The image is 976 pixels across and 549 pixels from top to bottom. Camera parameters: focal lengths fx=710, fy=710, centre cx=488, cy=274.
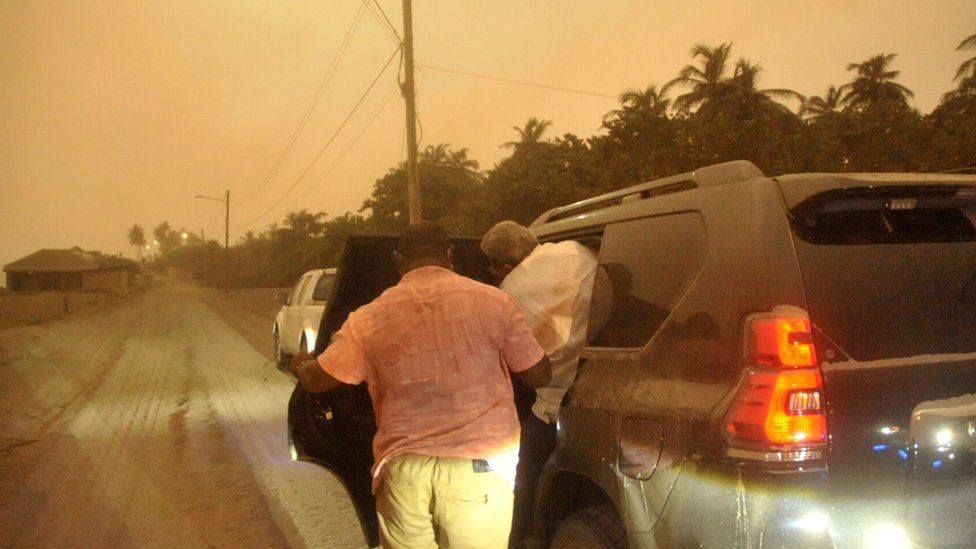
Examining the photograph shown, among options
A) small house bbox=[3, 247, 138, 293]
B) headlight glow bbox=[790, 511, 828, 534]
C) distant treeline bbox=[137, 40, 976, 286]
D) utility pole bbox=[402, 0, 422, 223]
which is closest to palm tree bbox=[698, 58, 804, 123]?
distant treeline bbox=[137, 40, 976, 286]

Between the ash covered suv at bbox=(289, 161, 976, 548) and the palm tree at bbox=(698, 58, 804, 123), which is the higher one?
the palm tree at bbox=(698, 58, 804, 123)

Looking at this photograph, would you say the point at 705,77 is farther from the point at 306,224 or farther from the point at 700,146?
the point at 306,224

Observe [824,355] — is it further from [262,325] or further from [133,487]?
[262,325]

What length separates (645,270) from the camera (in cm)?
265

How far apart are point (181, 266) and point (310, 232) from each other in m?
80.4

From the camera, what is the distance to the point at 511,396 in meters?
2.55

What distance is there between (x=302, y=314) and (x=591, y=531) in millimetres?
10294

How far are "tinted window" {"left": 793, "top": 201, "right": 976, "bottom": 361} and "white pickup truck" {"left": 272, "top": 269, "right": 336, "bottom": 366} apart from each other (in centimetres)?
939

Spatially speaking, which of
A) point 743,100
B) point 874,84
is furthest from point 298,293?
point 874,84

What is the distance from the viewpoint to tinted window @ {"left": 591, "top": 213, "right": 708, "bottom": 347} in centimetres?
242

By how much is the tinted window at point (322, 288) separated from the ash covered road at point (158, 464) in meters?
1.54

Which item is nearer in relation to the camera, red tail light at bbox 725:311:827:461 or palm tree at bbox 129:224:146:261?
red tail light at bbox 725:311:827:461

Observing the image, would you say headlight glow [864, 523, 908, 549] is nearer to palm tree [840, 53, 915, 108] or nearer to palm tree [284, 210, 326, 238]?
palm tree [840, 53, 915, 108]

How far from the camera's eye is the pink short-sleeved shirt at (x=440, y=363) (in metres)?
2.39
